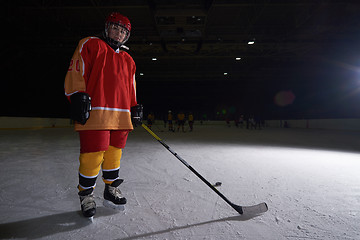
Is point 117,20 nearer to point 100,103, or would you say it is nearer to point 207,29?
point 100,103

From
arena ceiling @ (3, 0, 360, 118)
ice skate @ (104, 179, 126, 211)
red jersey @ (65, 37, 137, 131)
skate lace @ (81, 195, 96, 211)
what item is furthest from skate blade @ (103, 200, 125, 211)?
arena ceiling @ (3, 0, 360, 118)

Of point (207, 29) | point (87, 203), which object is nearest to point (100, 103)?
point (87, 203)

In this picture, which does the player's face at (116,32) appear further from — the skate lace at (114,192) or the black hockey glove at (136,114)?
the skate lace at (114,192)

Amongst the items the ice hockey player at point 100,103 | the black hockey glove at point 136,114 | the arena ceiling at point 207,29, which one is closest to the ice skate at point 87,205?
the ice hockey player at point 100,103

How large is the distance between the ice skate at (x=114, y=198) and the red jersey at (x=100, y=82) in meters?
0.52

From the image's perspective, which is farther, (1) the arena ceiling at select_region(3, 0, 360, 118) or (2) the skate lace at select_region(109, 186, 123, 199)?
(1) the arena ceiling at select_region(3, 0, 360, 118)

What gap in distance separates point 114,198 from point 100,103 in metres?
0.76

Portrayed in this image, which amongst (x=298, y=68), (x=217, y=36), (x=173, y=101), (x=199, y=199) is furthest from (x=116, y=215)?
(x=173, y=101)

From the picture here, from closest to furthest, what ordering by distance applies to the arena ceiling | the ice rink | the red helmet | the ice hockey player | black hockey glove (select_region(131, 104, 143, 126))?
the ice rink < the ice hockey player < the red helmet < black hockey glove (select_region(131, 104, 143, 126)) < the arena ceiling

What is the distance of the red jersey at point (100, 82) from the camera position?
1.34 metres

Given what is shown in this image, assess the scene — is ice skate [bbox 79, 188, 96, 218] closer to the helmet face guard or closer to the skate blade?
the skate blade

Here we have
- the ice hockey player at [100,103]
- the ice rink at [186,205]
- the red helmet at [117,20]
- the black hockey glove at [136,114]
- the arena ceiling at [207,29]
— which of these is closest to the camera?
the ice rink at [186,205]

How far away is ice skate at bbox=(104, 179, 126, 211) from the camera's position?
5.02ft

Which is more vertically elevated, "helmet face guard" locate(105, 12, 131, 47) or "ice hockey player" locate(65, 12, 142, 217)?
"helmet face guard" locate(105, 12, 131, 47)
